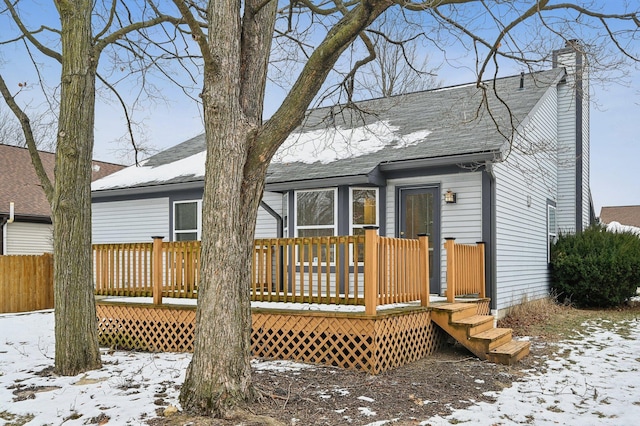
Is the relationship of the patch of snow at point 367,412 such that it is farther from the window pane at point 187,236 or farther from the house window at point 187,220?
the window pane at point 187,236

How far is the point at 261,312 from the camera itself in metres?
7.23

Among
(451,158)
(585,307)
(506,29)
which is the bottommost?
(585,307)

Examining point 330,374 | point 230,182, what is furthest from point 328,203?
point 230,182

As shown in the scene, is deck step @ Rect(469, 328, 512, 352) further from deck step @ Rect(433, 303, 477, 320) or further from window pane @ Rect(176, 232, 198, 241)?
window pane @ Rect(176, 232, 198, 241)

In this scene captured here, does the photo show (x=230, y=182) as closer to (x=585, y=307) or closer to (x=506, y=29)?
(x=506, y=29)

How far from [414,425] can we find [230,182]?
8.44 ft

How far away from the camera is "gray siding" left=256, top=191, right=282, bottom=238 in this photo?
38.4 feet

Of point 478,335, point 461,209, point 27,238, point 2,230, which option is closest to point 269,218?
point 461,209

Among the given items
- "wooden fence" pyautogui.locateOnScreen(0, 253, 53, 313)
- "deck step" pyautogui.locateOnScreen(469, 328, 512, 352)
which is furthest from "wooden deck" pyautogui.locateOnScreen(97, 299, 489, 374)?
"wooden fence" pyautogui.locateOnScreen(0, 253, 53, 313)

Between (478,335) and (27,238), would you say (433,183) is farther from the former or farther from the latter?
(27,238)

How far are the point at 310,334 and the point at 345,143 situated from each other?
222 inches

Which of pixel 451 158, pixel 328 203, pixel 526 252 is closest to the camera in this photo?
pixel 451 158

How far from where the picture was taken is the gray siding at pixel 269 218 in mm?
11703

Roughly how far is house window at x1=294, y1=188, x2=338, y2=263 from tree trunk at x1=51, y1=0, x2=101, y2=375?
4.77 m
